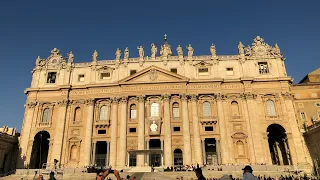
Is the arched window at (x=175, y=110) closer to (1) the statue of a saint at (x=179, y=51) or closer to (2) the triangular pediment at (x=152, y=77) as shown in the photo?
(2) the triangular pediment at (x=152, y=77)

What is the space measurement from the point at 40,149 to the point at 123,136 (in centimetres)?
1448

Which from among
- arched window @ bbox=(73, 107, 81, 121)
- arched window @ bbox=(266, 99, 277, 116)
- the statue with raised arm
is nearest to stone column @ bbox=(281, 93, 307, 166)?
arched window @ bbox=(266, 99, 277, 116)

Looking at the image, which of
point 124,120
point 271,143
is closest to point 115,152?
point 124,120

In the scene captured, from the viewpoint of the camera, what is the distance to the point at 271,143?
46281 mm

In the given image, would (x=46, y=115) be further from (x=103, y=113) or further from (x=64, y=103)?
(x=103, y=113)

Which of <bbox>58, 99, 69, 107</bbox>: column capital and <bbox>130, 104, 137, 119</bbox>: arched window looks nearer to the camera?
<bbox>130, 104, 137, 119</bbox>: arched window

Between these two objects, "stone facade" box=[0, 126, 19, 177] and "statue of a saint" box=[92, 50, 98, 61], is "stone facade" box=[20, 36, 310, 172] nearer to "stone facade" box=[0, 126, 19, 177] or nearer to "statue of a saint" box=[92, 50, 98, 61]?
"statue of a saint" box=[92, 50, 98, 61]

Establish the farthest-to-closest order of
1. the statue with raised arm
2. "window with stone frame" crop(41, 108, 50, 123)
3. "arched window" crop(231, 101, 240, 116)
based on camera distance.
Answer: the statue with raised arm < "window with stone frame" crop(41, 108, 50, 123) < "arched window" crop(231, 101, 240, 116)

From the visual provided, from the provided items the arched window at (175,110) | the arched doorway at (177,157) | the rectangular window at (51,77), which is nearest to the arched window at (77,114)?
the rectangular window at (51,77)

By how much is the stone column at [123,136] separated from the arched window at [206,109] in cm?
1259

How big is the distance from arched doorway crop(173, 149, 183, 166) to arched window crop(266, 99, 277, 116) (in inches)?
605

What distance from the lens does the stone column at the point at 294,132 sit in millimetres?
39188

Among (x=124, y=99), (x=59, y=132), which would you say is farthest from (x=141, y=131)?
(x=59, y=132)

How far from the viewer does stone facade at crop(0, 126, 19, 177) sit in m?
41.2
